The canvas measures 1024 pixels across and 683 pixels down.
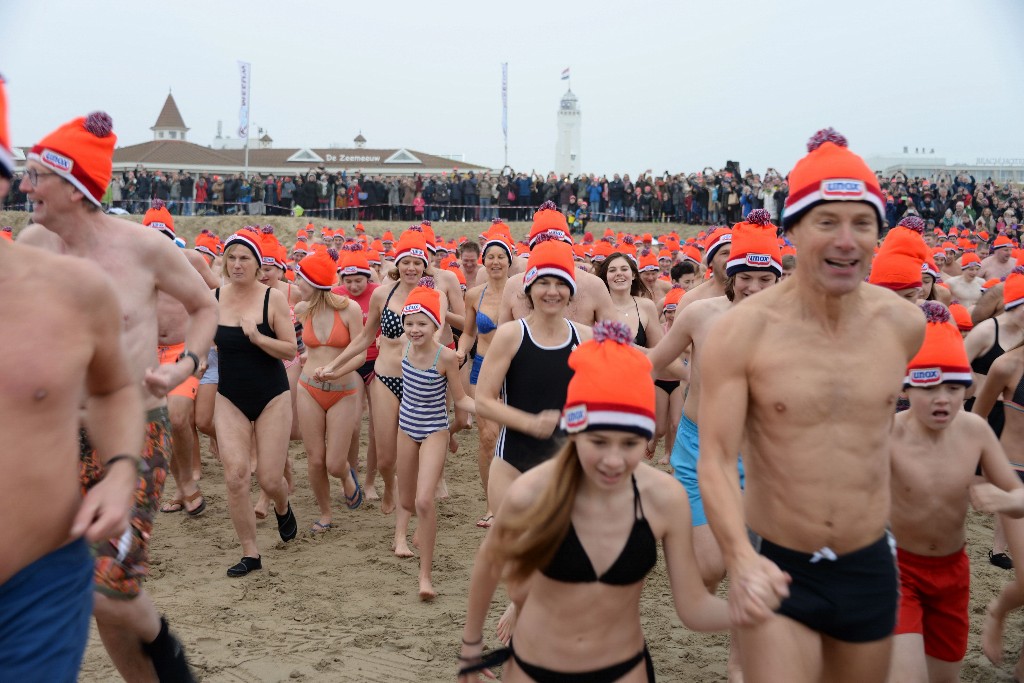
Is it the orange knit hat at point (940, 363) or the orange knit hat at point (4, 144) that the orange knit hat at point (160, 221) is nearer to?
the orange knit hat at point (4, 144)

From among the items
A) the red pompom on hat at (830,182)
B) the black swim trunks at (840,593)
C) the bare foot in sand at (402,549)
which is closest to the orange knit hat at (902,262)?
the red pompom on hat at (830,182)

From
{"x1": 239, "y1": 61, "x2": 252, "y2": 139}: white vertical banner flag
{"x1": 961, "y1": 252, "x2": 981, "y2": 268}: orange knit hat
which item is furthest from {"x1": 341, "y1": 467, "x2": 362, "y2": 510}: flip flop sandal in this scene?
{"x1": 239, "y1": 61, "x2": 252, "y2": 139}: white vertical banner flag

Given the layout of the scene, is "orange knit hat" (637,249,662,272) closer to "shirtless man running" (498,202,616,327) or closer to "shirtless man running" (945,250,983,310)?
"shirtless man running" (945,250,983,310)

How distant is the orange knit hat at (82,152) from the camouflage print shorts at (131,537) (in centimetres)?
118

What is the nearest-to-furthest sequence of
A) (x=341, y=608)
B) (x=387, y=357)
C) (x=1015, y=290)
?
(x=341, y=608)
(x=1015, y=290)
(x=387, y=357)

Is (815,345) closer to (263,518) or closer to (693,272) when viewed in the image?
(263,518)

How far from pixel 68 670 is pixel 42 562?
342 millimetres

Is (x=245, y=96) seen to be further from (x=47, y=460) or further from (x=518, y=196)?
(x=47, y=460)

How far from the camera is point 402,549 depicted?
23.7 ft

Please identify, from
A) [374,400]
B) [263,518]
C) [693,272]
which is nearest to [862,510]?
[374,400]

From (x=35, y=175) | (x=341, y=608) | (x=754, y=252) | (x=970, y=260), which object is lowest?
(x=341, y=608)

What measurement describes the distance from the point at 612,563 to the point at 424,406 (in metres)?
3.70

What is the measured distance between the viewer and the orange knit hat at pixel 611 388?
124 inches

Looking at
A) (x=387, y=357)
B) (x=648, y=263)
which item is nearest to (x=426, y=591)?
(x=387, y=357)
